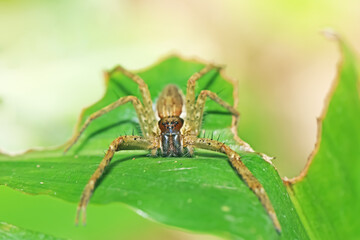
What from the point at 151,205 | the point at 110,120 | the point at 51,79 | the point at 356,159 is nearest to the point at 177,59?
the point at 110,120

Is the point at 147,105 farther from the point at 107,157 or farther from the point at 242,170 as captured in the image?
the point at 242,170

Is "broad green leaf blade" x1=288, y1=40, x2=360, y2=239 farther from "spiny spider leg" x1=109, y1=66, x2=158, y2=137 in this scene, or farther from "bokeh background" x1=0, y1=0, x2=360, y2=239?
Result: "bokeh background" x1=0, y1=0, x2=360, y2=239

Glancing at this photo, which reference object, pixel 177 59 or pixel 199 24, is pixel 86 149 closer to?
pixel 177 59

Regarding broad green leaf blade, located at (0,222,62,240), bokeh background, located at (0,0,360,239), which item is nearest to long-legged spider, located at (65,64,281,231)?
broad green leaf blade, located at (0,222,62,240)

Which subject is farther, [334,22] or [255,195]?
[334,22]

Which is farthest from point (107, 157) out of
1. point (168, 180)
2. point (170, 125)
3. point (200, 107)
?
point (200, 107)
